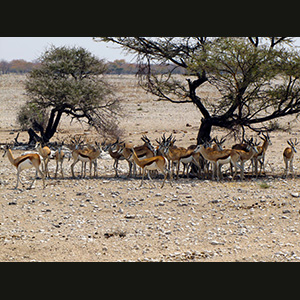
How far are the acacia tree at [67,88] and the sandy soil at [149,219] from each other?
18.8 ft

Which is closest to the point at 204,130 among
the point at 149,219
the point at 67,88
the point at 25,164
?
the point at 25,164

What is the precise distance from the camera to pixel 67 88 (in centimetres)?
2170

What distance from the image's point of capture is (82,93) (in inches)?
872

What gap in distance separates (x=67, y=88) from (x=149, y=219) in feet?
38.3

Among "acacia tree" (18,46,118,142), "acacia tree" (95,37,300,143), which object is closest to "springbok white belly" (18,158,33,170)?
"acacia tree" (95,37,300,143)

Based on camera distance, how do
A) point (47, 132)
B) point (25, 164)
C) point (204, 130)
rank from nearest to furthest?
point (25, 164) < point (204, 130) < point (47, 132)

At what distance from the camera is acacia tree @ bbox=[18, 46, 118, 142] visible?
2185 centimetres

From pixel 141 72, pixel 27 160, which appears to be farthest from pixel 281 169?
pixel 27 160

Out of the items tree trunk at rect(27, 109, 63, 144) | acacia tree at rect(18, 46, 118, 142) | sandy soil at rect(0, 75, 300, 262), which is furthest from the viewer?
tree trunk at rect(27, 109, 63, 144)

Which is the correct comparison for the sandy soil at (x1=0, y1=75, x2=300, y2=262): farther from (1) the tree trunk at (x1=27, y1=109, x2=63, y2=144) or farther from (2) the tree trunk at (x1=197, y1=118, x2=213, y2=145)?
(1) the tree trunk at (x1=27, y1=109, x2=63, y2=144)

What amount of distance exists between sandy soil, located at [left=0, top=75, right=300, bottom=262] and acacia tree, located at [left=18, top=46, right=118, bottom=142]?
5.72m

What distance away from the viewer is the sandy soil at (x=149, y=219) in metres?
9.34

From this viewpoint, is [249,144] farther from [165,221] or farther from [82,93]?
[82,93]

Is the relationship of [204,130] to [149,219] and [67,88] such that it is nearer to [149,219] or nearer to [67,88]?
[149,219]
